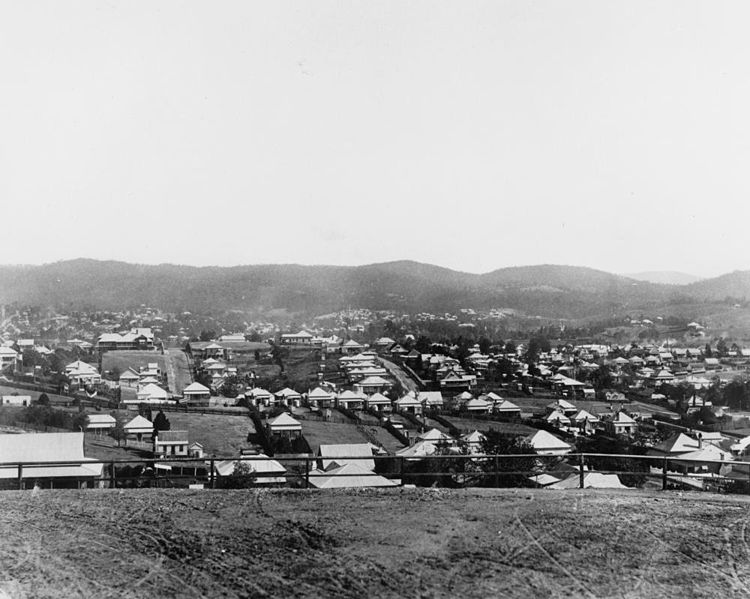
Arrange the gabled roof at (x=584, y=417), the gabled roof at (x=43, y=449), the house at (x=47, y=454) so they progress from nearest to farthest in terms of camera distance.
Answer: the house at (x=47, y=454) → the gabled roof at (x=43, y=449) → the gabled roof at (x=584, y=417)

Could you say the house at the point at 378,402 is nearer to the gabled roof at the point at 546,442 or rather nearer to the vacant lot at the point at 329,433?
the vacant lot at the point at 329,433

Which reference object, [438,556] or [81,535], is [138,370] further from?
[438,556]

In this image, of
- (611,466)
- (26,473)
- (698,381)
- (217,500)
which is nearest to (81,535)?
(217,500)

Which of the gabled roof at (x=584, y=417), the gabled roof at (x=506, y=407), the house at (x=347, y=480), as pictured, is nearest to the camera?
the house at (x=347, y=480)

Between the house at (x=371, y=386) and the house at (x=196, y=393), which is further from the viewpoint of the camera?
the house at (x=371, y=386)

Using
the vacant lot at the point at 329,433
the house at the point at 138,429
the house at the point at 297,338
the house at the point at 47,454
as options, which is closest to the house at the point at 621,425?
the vacant lot at the point at 329,433

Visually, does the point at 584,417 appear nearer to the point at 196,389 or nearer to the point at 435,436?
the point at 435,436
